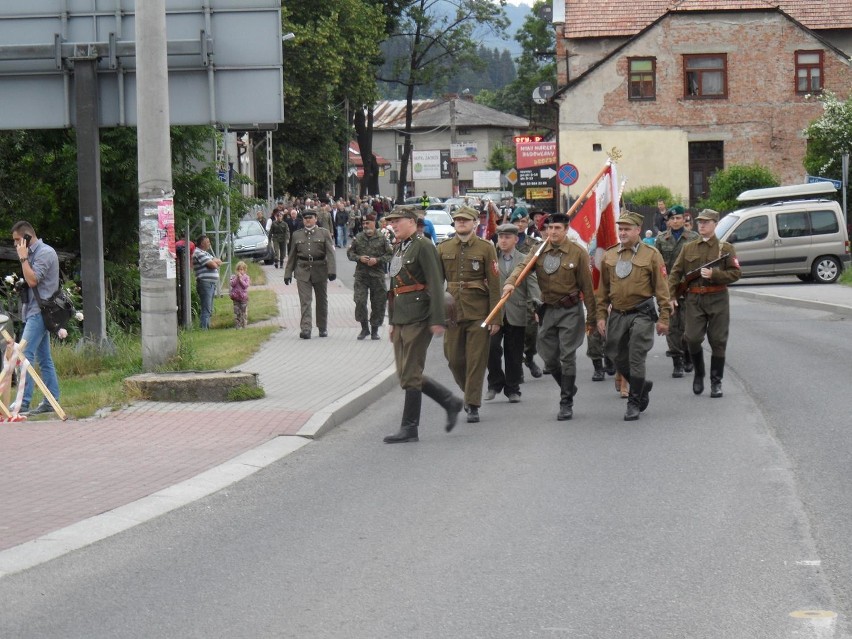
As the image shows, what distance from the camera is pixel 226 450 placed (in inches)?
380

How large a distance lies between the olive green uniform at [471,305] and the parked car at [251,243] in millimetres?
27821

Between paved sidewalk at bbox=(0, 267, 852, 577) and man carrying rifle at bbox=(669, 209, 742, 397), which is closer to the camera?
paved sidewalk at bbox=(0, 267, 852, 577)

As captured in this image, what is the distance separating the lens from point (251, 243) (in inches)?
1577

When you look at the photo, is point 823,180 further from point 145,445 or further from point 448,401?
point 145,445

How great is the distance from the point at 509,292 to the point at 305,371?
12.2 feet

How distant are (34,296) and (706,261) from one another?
649cm

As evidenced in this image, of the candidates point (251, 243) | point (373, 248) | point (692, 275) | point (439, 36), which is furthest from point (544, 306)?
point (439, 36)

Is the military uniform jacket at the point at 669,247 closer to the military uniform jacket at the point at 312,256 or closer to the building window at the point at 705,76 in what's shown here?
the military uniform jacket at the point at 312,256

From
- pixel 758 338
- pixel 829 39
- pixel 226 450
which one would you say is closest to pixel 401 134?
pixel 829 39

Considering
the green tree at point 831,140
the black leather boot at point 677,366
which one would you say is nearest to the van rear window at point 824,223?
the green tree at point 831,140

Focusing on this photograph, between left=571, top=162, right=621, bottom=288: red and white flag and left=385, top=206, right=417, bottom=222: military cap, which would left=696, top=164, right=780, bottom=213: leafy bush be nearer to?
left=571, top=162, right=621, bottom=288: red and white flag

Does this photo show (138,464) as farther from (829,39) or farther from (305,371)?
(829,39)

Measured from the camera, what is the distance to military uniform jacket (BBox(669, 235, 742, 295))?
12672 millimetres

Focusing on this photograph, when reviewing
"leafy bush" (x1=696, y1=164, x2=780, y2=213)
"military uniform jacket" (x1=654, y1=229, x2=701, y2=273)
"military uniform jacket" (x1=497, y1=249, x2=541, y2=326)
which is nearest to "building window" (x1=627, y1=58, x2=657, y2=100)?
"leafy bush" (x1=696, y1=164, x2=780, y2=213)
